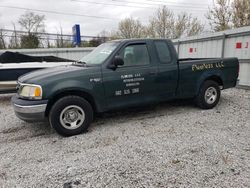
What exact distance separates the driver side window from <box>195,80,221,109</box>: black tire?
179 centimetres

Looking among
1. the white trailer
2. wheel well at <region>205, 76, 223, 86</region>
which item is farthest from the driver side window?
the white trailer

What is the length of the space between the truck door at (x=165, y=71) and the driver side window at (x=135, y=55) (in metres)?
0.30

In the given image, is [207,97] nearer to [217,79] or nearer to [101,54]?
[217,79]

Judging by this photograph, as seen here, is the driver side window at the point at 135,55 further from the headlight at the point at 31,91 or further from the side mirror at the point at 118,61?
the headlight at the point at 31,91

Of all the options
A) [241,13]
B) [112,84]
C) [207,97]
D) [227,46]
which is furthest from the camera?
[241,13]

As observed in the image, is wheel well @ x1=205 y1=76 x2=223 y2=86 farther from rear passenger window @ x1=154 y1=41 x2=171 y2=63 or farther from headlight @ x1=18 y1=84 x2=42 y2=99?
headlight @ x1=18 y1=84 x2=42 y2=99

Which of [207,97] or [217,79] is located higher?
[217,79]

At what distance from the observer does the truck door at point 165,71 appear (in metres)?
4.52

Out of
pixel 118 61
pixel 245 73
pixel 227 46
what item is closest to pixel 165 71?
pixel 118 61

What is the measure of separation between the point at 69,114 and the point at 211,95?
3723 millimetres

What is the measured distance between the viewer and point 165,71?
454 centimetres

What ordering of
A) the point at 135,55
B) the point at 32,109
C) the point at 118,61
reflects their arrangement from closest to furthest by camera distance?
the point at 32,109
the point at 118,61
the point at 135,55

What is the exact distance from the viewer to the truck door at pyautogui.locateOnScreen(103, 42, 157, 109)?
404 cm

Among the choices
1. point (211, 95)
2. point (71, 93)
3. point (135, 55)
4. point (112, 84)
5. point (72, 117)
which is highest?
point (135, 55)
